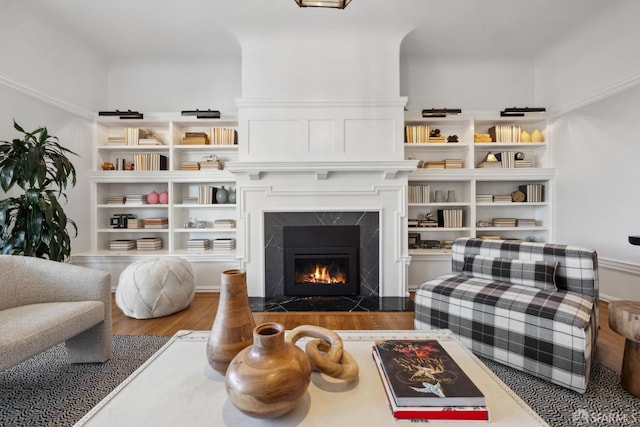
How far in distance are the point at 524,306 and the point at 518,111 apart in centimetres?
276

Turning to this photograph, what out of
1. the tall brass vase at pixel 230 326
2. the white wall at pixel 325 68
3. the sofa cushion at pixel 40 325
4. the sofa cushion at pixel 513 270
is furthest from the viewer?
the white wall at pixel 325 68

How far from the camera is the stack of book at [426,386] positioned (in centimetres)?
77

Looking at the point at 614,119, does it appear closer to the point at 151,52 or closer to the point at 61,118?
the point at 151,52

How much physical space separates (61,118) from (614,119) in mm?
5626

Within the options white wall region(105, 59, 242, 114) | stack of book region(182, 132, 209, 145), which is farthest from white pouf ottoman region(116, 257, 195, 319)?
white wall region(105, 59, 242, 114)

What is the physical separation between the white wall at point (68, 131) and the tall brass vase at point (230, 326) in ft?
9.87

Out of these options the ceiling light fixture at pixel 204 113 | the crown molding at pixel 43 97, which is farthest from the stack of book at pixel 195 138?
the crown molding at pixel 43 97

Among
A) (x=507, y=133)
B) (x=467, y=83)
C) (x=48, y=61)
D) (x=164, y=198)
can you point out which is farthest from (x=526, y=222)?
(x=48, y=61)

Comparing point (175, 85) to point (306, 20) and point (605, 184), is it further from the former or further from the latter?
point (605, 184)

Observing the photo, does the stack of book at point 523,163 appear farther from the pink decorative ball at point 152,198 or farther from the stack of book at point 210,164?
the pink decorative ball at point 152,198

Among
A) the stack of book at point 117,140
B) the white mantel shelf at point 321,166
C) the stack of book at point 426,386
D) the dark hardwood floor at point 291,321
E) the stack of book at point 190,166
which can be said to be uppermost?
the stack of book at point 117,140

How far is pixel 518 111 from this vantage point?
3.42 m

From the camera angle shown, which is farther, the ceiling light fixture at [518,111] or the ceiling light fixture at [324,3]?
the ceiling light fixture at [518,111]

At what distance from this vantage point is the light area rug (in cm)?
132
